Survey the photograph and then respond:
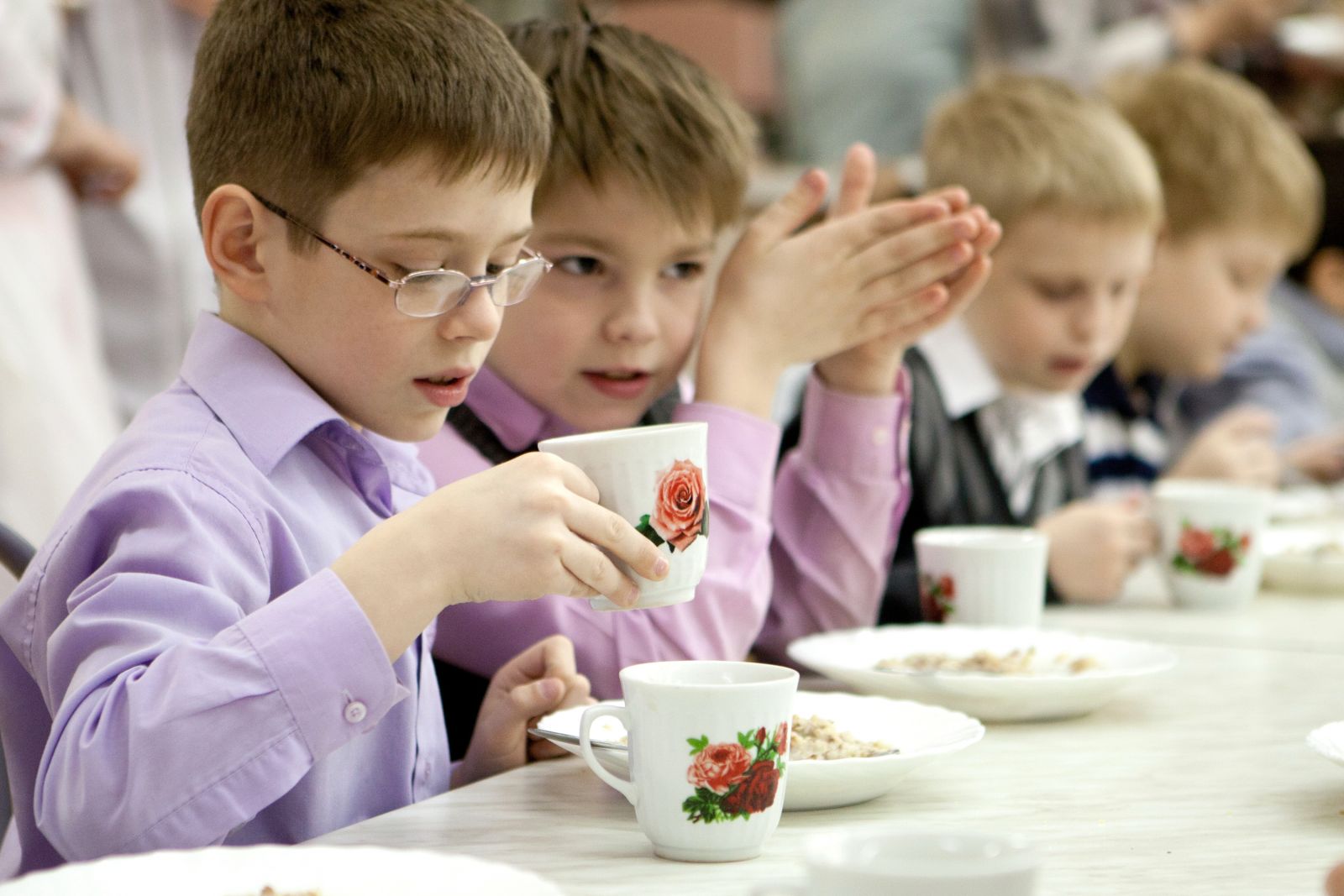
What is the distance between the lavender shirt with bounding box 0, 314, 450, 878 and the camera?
2.42 feet

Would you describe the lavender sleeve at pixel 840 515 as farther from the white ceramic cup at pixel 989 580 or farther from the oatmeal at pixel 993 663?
the oatmeal at pixel 993 663

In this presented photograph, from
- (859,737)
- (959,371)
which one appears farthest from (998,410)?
(859,737)

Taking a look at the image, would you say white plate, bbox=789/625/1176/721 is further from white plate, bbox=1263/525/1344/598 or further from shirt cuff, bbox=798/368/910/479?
white plate, bbox=1263/525/1344/598

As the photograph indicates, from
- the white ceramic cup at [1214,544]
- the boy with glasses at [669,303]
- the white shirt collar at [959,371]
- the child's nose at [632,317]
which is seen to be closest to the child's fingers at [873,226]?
the boy with glasses at [669,303]

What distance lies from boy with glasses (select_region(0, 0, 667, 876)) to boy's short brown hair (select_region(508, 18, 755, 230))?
0.24m

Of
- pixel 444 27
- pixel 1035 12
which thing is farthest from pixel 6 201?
pixel 1035 12

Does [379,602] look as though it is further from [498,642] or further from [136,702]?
[498,642]

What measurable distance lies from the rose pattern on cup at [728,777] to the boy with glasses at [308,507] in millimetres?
123

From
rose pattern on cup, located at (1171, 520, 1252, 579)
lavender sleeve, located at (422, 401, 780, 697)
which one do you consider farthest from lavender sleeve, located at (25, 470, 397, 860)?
rose pattern on cup, located at (1171, 520, 1252, 579)

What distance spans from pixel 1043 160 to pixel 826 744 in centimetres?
126

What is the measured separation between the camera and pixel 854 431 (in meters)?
1.43

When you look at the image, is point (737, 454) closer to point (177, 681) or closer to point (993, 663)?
point (993, 663)

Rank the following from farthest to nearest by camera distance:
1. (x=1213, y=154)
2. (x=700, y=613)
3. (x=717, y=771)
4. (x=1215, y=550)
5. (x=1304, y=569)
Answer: (x=1213, y=154), (x=1304, y=569), (x=1215, y=550), (x=700, y=613), (x=717, y=771)

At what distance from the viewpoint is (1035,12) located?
358cm
